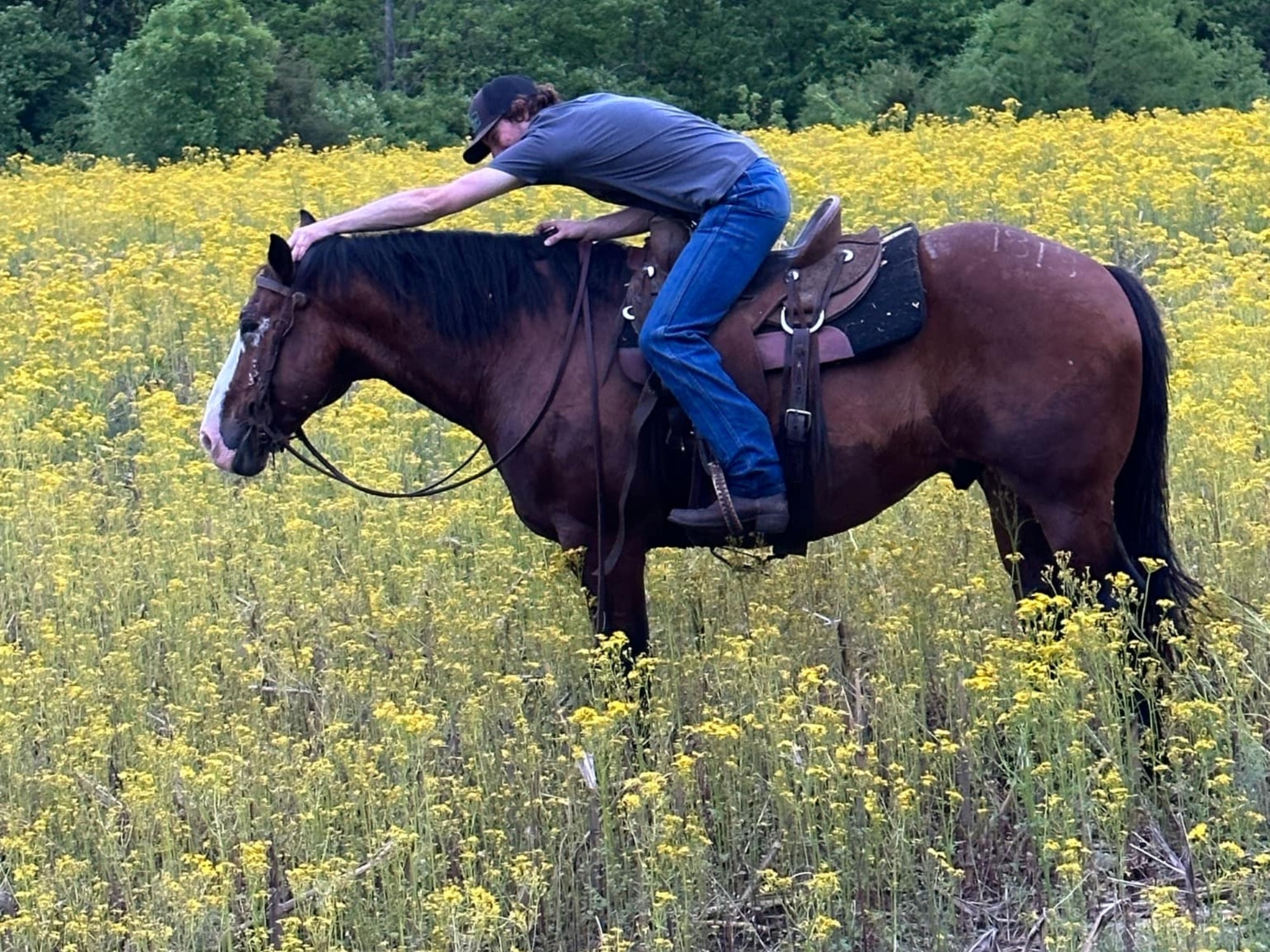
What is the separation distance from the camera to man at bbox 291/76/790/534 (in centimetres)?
543

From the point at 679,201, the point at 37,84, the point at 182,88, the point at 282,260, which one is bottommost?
the point at 37,84

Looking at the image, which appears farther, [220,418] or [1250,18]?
[1250,18]

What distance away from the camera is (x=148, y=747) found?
5.24 metres

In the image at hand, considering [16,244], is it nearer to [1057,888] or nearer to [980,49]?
[1057,888]

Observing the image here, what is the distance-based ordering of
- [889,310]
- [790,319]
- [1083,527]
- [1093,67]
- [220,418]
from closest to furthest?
1. [1083,527]
2. [889,310]
3. [790,319]
4. [220,418]
5. [1093,67]

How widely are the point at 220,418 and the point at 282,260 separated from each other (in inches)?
24.6

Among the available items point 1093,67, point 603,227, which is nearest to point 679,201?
point 603,227

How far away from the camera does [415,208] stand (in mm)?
5535

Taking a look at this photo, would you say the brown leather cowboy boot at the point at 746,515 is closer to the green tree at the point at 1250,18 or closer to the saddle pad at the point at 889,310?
the saddle pad at the point at 889,310

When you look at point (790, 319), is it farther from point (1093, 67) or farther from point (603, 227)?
point (1093, 67)

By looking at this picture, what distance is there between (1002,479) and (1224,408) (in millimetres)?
2403

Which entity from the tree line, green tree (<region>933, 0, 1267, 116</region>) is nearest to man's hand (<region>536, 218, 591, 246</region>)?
the tree line

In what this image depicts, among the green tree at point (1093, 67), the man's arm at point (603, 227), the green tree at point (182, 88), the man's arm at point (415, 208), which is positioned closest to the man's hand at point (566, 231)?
the man's arm at point (603, 227)

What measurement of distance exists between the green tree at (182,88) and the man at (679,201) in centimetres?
1867
